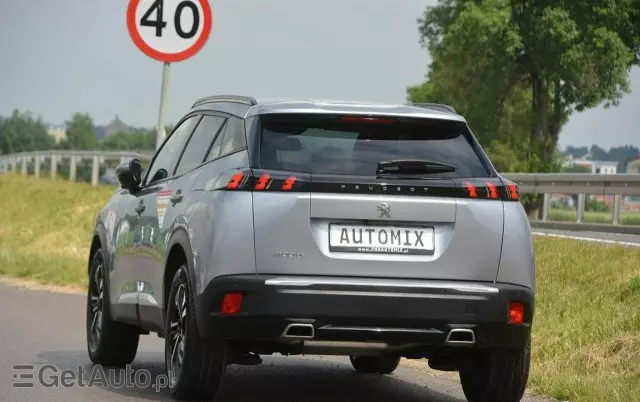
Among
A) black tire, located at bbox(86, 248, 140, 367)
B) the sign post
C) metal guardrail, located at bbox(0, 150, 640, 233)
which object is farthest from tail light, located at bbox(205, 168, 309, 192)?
metal guardrail, located at bbox(0, 150, 640, 233)

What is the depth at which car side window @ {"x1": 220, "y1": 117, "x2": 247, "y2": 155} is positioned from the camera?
8.66m

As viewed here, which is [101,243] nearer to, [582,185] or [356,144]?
[356,144]

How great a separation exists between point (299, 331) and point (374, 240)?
23.7 inches

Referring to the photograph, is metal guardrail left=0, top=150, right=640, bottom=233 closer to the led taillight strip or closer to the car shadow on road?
the car shadow on road

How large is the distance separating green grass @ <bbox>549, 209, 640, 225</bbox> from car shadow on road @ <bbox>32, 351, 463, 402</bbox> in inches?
707

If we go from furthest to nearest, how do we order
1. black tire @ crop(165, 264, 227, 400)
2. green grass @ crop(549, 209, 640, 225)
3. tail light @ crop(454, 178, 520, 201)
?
green grass @ crop(549, 209, 640, 225) < black tire @ crop(165, 264, 227, 400) < tail light @ crop(454, 178, 520, 201)

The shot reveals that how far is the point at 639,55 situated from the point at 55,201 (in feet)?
137

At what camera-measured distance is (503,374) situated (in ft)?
29.1

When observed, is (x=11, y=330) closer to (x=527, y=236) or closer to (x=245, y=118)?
(x=245, y=118)

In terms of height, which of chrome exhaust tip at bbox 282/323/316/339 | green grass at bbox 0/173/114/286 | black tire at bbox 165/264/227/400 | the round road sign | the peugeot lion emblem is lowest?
green grass at bbox 0/173/114/286

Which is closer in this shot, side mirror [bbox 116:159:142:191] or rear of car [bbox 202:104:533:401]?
rear of car [bbox 202:104:533:401]

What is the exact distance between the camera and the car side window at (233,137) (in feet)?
28.4

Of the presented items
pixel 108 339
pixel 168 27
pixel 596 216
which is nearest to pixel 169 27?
pixel 168 27

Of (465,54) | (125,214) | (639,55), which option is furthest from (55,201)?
(639,55)
